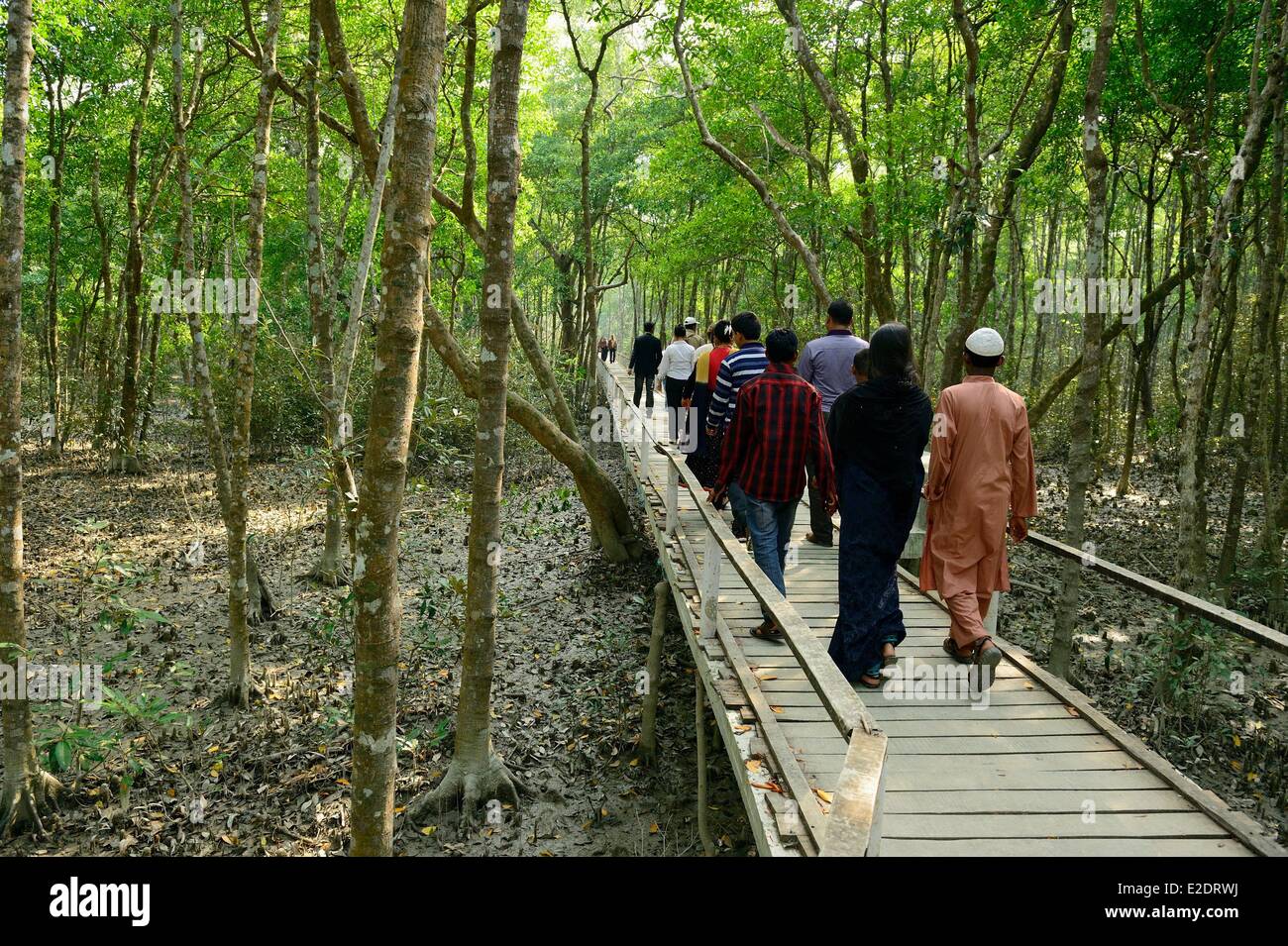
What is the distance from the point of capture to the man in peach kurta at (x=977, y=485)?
15.5 feet

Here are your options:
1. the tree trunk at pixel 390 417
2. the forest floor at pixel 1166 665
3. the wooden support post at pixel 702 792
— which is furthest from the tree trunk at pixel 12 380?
the forest floor at pixel 1166 665

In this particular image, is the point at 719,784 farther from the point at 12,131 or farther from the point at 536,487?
the point at 536,487

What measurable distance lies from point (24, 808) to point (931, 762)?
5.92 metres

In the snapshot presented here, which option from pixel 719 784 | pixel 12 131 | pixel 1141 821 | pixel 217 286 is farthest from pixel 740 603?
pixel 217 286

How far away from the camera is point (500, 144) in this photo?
484cm

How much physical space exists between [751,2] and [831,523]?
10752 mm

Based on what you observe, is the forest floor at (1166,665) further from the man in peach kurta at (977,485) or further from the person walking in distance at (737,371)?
the person walking in distance at (737,371)

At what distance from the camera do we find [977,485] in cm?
474

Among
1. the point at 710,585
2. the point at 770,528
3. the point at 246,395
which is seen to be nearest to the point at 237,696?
the point at 246,395

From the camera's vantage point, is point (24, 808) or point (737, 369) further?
point (737, 369)

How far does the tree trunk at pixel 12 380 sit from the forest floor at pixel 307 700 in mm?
333

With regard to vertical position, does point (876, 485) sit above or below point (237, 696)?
above

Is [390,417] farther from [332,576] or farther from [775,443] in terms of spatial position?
[332,576]

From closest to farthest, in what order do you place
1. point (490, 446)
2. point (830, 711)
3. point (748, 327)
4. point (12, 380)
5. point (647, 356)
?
point (830, 711), point (12, 380), point (490, 446), point (748, 327), point (647, 356)
